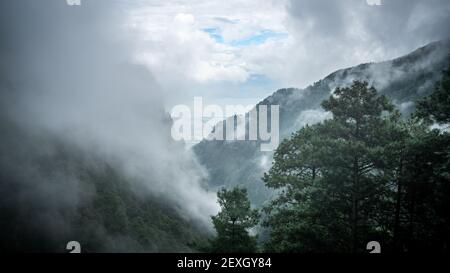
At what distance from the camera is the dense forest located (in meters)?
10.4

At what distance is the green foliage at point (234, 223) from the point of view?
13.6m

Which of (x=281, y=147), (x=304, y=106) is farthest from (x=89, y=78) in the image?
(x=304, y=106)

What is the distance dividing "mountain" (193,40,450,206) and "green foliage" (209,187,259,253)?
403 feet

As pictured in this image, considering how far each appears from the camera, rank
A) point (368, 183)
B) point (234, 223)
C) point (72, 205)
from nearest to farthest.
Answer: point (368, 183) → point (234, 223) → point (72, 205)

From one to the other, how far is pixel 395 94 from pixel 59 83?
149m

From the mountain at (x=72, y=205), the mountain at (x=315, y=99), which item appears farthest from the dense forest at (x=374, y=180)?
the mountain at (x=315, y=99)

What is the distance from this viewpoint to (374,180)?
1135 centimetres

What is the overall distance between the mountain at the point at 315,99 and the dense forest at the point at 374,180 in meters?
125

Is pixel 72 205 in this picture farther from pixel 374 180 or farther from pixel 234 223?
pixel 374 180

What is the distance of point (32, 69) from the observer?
38469mm

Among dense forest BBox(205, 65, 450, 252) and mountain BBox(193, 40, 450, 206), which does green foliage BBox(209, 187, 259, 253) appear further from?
mountain BBox(193, 40, 450, 206)

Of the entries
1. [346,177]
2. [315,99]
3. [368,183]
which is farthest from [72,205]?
[315,99]

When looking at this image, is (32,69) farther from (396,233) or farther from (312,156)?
(396,233)

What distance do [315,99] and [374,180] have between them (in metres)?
184
